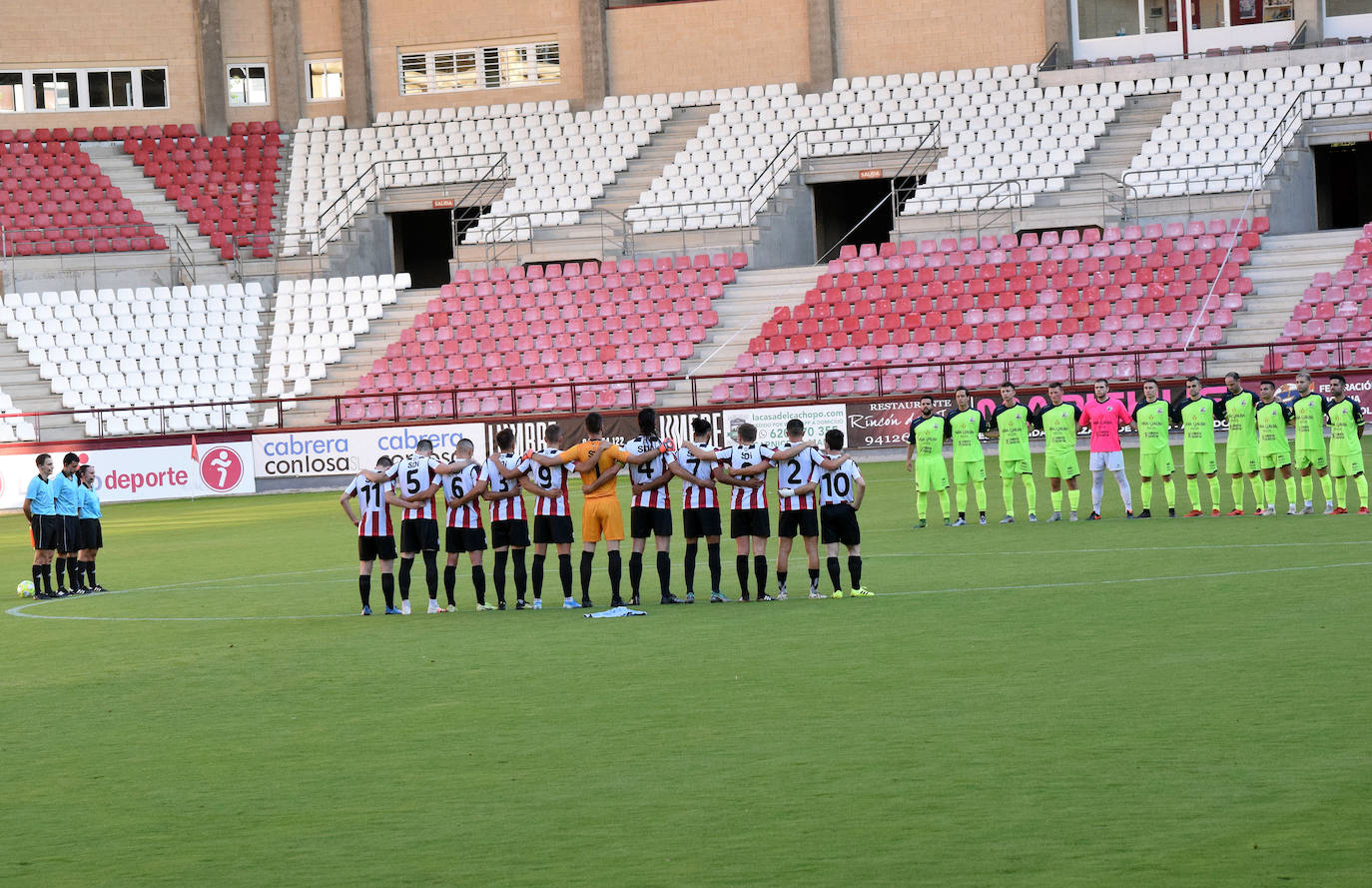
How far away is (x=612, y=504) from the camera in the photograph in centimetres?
1491

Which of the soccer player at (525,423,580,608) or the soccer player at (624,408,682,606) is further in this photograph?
the soccer player at (525,423,580,608)

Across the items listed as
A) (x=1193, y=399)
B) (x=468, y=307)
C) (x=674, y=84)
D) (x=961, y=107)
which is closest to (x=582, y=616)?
(x=1193, y=399)

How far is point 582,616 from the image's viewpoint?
14.8m

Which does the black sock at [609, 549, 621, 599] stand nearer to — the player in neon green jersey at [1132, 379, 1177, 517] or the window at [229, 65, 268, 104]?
the player in neon green jersey at [1132, 379, 1177, 517]

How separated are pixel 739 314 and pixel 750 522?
2447 cm

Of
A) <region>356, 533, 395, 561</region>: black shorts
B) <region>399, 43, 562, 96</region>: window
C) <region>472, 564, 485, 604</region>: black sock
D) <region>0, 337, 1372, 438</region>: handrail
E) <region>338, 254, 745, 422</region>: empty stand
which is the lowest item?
<region>472, 564, 485, 604</region>: black sock

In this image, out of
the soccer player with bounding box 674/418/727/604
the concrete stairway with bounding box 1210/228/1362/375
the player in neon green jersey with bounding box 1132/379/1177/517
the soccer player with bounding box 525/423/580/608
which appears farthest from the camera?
the concrete stairway with bounding box 1210/228/1362/375

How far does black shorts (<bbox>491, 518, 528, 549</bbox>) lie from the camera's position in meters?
15.6

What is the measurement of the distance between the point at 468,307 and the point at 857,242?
12.0 metres

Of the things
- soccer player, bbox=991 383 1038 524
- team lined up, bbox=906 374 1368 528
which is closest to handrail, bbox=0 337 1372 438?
soccer player, bbox=991 383 1038 524

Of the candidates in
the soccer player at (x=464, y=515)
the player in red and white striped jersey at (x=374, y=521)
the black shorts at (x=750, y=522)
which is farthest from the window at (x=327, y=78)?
the black shorts at (x=750, y=522)

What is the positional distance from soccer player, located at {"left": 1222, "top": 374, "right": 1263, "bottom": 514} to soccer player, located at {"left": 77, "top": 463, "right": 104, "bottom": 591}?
524 inches

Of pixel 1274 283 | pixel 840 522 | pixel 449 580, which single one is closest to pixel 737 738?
pixel 840 522

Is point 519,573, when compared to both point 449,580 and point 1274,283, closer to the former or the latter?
point 449,580
